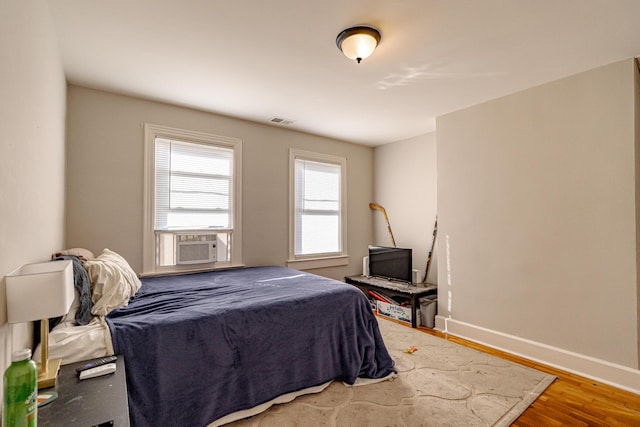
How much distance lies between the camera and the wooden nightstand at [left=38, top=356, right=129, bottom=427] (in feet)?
3.42

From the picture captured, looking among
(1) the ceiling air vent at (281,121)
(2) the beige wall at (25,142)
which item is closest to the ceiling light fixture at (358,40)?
(2) the beige wall at (25,142)

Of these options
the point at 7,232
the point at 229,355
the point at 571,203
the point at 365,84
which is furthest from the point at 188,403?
the point at 571,203

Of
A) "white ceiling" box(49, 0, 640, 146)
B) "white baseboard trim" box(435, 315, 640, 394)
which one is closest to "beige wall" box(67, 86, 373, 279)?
"white ceiling" box(49, 0, 640, 146)

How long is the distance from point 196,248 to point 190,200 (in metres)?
0.54

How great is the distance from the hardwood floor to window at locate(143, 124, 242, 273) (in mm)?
3055

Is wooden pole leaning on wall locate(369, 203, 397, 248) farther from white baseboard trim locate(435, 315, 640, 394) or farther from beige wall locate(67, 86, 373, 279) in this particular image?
beige wall locate(67, 86, 373, 279)

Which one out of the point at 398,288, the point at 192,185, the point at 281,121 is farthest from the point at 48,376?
the point at 398,288

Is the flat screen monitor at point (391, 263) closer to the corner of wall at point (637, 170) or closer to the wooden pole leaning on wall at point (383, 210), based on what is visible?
the wooden pole leaning on wall at point (383, 210)

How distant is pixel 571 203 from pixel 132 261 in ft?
13.4

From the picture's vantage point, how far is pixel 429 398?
86.8 inches

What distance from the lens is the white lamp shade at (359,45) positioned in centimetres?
201

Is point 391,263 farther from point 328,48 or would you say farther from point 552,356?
point 328,48

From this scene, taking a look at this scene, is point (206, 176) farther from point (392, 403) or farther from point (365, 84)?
Answer: point (392, 403)

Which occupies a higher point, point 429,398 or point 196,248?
point 196,248
